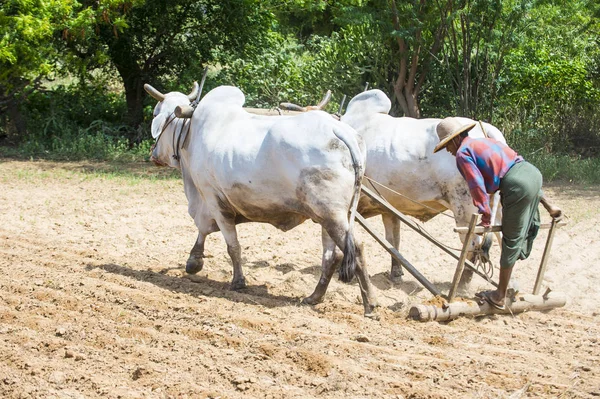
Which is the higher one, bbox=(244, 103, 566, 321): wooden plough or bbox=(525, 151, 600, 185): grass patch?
bbox=(525, 151, 600, 185): grass patch

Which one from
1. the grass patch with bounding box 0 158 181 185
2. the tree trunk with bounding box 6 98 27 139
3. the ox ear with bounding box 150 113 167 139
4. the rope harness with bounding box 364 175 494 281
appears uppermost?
the ox ear with bounding box 150 113 167 139

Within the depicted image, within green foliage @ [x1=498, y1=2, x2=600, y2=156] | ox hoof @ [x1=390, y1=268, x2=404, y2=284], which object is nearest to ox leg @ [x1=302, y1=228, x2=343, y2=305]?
ox hoof @ [x1=390, y1=268, x2=404, y2=284]

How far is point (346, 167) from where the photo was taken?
21.8ft

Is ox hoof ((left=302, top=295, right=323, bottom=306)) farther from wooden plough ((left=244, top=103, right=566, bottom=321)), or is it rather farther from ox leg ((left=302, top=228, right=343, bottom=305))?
wooden plough ((left=244, top=103, right=566, bottom=321))

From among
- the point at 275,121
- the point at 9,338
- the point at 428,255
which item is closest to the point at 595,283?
the point at 428,255

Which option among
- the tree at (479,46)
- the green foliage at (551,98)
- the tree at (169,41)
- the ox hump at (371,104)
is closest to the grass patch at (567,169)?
the green foliage at (551,98)

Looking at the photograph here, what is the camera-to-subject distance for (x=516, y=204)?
244 inches

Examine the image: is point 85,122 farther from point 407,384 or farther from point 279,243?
point 407,384

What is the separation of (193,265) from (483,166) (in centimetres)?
307

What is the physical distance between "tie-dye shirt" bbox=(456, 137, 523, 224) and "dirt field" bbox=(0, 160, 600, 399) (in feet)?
3.16

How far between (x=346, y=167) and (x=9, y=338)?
2.76 meters

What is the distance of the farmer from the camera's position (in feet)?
20.1

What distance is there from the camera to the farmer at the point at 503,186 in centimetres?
612

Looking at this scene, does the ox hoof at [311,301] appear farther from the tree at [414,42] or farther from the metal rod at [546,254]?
the tree at [414,42]
